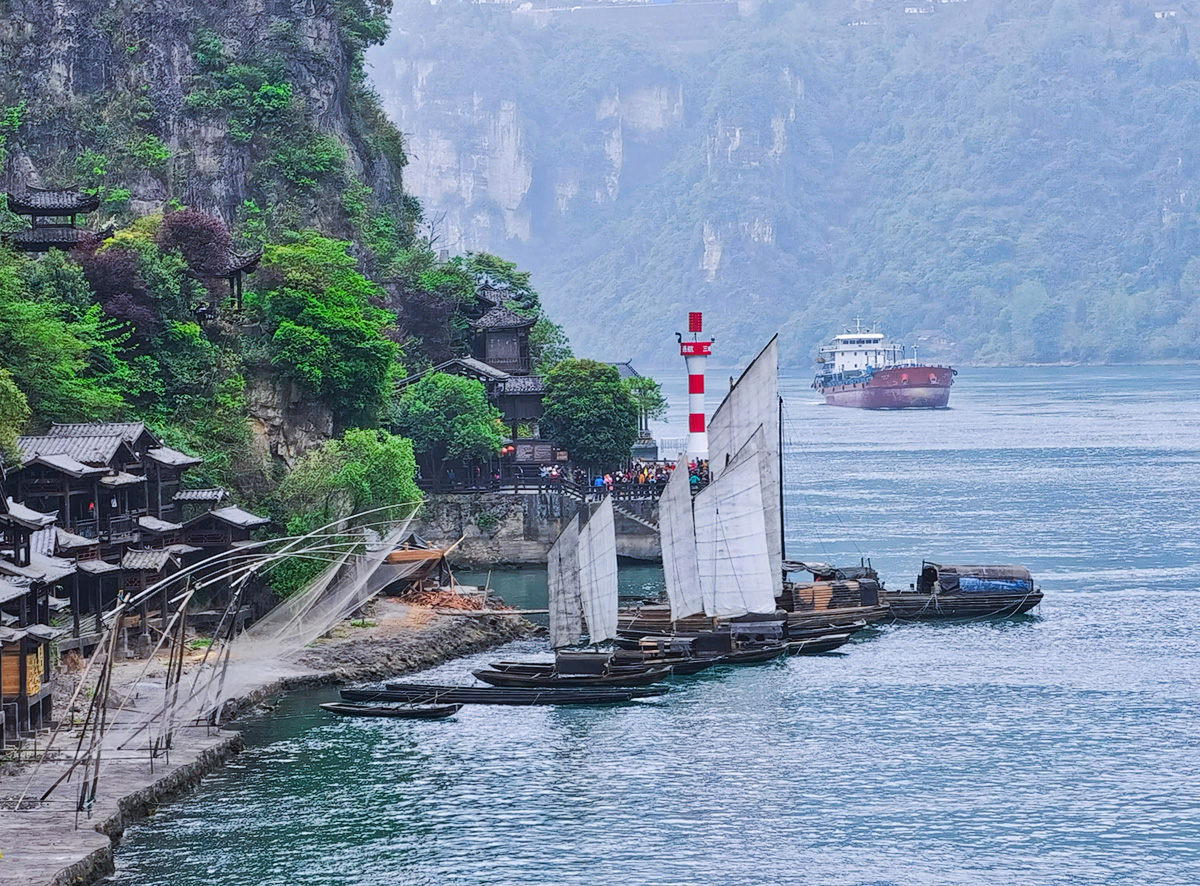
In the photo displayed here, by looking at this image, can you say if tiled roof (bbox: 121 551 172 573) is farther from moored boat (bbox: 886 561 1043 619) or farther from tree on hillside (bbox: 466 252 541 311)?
tree on hillside (bbox: 466 252 541 311)

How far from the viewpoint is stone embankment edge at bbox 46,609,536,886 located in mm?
38094

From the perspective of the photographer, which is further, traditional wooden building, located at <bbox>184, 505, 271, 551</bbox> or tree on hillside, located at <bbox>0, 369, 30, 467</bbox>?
traditional wooden building, located at <bbox>184, 505, 271, 551</bbox>

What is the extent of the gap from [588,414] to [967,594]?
27691 mm

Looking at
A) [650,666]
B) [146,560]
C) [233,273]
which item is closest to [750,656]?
[650,666]

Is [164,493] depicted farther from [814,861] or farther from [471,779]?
[814,861]

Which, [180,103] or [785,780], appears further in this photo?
[180,103]

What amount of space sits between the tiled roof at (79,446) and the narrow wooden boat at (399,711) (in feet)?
37.8

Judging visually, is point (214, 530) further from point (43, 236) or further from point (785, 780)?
point (785, 780)

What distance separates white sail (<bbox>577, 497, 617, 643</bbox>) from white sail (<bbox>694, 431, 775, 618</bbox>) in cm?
445

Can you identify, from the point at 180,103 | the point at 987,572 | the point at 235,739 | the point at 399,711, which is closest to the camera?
the point at 235,739

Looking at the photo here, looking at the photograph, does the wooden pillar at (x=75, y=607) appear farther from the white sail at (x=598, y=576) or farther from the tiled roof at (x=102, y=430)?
the white sail at (x=598, y=576)

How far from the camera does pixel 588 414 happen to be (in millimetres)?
96375

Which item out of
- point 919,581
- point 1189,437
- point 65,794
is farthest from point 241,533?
point 1189,437

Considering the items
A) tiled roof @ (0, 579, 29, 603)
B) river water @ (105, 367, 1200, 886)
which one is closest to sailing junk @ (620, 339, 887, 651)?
river water @ (105, 367, 1200, 886)
